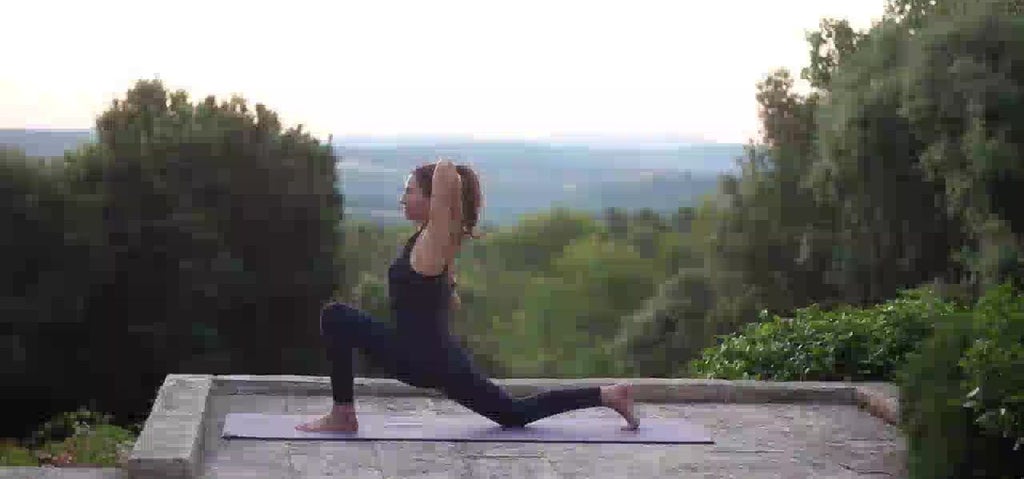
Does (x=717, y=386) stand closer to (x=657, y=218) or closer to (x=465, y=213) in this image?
(x=465, y=213)

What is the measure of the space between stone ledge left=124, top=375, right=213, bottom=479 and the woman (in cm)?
65

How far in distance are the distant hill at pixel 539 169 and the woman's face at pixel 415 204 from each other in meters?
0.21

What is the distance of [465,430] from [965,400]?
2660 mm

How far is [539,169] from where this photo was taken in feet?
211

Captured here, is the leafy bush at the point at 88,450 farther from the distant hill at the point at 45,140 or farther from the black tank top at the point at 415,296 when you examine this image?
the distant hill at the point at 45,140

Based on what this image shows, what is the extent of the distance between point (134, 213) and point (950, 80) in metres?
15.2

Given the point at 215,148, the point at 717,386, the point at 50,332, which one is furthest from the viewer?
the point at 215,148

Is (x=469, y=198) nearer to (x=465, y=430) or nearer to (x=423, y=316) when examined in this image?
(x=423, y=316)

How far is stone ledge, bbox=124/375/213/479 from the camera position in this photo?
674cm

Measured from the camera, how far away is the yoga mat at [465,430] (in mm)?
8023

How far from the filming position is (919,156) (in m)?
25.8

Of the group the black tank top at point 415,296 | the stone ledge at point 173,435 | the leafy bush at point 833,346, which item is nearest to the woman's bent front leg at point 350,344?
the black tank top at point 415,296

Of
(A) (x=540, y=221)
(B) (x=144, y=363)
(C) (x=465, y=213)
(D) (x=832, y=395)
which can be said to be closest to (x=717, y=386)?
(D) (x=832, y=395)

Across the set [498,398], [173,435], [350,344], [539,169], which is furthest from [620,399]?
[539,169]
